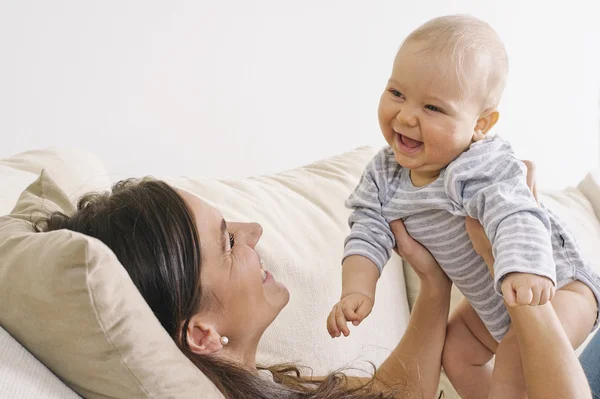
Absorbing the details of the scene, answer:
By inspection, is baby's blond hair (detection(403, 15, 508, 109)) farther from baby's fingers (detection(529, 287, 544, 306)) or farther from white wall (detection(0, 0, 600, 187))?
white wall (detection(0, 0, 600, 187))

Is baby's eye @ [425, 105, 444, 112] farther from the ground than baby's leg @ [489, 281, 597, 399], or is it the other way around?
baby's eye @ [425, 105, 444, 112]

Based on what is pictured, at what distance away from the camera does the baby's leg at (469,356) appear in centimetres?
145

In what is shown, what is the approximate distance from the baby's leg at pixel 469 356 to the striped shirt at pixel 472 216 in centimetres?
9

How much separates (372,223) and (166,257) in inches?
17.7

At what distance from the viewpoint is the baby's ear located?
1260 millimetres

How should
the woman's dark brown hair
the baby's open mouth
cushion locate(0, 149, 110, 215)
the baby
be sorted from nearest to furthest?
1. the woman's dark brown hair
2. the baby
3. the baby's open mouth
4. cushion locate(0, 149, 110, 215)

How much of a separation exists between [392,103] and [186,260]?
1.44 feet

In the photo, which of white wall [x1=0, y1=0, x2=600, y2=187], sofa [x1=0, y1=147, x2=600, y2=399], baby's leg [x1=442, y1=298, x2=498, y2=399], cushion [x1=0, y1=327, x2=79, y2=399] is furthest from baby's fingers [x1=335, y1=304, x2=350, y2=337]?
white wall [x1=0, y1=0, x2=600, y2=187]

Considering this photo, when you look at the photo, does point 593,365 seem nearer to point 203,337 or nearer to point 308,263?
point 308,263

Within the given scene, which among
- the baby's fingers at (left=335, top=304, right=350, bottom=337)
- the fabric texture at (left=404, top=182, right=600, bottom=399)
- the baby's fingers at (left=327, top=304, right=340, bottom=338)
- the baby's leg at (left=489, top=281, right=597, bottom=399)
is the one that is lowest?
the fabric texture at (left=404, top=182, right=600, bottom=399)

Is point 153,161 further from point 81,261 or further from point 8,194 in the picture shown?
point 81,261

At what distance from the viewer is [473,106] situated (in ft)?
4.01

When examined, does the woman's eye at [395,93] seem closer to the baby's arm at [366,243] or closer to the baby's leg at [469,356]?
the baby's arm at [366,243]

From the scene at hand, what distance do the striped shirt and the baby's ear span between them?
2cm
